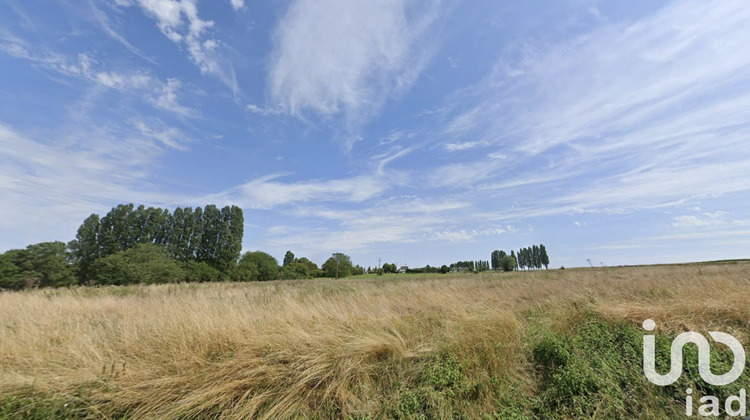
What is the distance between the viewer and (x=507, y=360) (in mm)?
3885

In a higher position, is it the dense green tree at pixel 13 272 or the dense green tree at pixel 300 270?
the dense green tree at pixel 13 272

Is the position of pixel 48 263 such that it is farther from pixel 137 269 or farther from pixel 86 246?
pixel 137 269

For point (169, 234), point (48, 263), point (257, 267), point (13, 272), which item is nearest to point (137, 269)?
point (13, 272)

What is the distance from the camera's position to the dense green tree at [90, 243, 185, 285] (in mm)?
32062

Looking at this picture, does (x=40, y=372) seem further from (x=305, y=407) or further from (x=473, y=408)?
(x=473, y=408)

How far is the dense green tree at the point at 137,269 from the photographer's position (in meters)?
32.1

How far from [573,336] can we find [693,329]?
1974 mm

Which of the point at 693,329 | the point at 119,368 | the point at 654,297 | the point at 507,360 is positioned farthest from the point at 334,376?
the point at 654,297

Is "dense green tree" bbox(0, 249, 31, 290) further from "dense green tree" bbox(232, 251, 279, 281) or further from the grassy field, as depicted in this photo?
the grassy field

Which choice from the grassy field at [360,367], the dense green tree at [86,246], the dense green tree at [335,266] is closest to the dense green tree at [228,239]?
the dense green tree at [86,246]

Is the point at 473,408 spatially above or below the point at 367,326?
below

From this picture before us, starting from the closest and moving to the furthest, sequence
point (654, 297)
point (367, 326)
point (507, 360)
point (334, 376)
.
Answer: point (334, 376) → point (507, 360) → point (367, 326) → point (654, 297)

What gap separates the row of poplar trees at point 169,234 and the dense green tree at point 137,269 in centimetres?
897

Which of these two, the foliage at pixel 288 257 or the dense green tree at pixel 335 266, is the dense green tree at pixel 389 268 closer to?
the dense green tree at pixel 335 266
